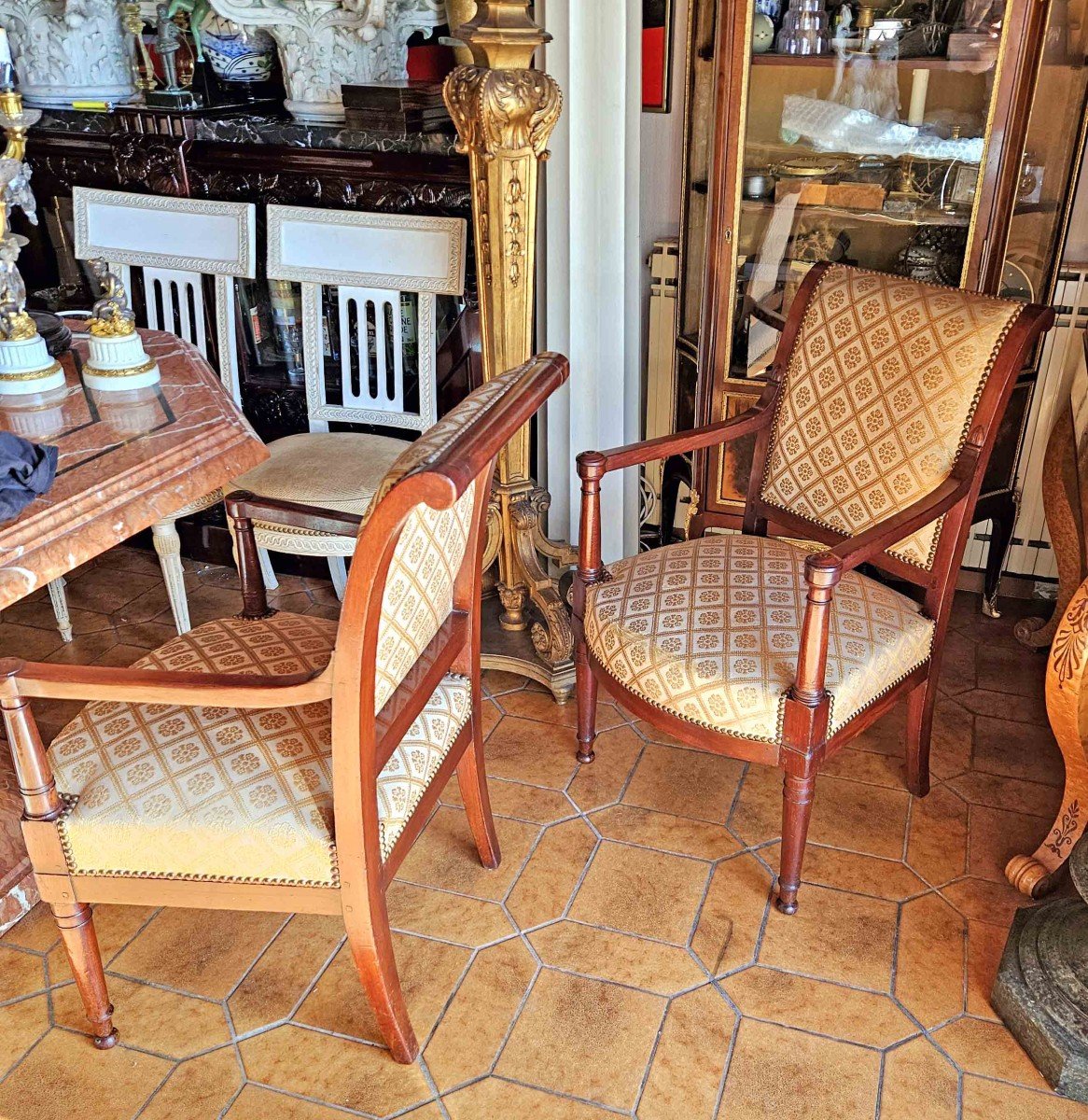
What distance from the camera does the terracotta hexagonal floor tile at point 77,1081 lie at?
5.24ft

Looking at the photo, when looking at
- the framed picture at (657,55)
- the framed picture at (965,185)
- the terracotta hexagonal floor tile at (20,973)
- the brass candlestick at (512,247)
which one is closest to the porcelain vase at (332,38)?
the framed picture at (657,55)

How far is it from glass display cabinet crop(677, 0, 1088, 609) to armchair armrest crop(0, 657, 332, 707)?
4.08 ft

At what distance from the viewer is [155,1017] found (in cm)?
174

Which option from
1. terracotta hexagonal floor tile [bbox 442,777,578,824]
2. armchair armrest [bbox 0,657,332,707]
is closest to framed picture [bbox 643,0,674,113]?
terracotta hexagonal floor tile [bbox 442,777,578,824]

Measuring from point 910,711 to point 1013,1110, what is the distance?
2.40ft

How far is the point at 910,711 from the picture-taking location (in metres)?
2.11

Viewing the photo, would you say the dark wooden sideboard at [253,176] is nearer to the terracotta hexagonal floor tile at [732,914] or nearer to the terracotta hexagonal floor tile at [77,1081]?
the terracotta hexagonal floor tile at [732,914]

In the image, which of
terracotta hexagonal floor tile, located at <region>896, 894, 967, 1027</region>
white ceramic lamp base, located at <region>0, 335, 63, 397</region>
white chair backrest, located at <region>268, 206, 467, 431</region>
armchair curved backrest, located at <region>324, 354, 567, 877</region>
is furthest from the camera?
white chair backrest, located at <region>268, 206, 467, 431</region>

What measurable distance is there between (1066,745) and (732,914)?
633mm

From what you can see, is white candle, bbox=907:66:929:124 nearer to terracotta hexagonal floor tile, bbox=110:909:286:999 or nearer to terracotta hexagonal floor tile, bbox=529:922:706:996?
terracotta hexagonal floor tile, bbox=529:922:706:996

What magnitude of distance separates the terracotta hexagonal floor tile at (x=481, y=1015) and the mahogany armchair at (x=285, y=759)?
0.06 meters

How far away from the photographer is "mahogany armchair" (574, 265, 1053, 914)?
1788 mm

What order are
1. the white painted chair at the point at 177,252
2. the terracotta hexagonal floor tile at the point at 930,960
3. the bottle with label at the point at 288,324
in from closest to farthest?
the terracotta hexagonal floor tile at the point at 930,960 → the white painted chair at the point at 177,252 → the bottle with label at the point at 288,324

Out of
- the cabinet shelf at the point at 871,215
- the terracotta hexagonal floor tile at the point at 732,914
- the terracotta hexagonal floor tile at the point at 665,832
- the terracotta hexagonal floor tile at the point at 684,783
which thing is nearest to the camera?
the terracotta hexagonal floor tile at the point at 732,914
